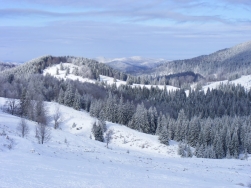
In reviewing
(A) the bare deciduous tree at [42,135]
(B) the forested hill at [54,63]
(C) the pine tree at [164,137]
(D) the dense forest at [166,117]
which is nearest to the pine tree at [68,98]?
(D) the dense forest at [166,117]

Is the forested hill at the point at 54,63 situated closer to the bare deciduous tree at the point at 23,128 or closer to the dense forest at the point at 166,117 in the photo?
the dense forest at the point at 166,117

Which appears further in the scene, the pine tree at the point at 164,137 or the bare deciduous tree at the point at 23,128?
the pine tree at the point at 164,137

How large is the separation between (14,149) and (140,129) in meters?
52.8

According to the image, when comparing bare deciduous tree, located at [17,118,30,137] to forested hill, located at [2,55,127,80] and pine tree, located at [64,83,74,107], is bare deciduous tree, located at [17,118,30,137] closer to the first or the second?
pine tree, located at [64,83,74,107]

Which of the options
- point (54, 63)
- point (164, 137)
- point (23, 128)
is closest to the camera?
point (23, 128)

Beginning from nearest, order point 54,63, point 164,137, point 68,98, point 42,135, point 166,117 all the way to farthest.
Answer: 1. point 42,135
2. point 164,137
3. point 166,117
4. point 68,98
5. point 54,63

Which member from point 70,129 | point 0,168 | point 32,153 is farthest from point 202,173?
point 70,129

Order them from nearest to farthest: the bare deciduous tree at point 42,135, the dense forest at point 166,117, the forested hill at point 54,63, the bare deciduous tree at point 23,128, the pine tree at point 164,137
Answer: the bare deciduous tree at point 42,135, the bare deciduous tree at point 23,128, the pine tree at point 164,137, the dense forest at point 166,117, the forested hill at point 54,63

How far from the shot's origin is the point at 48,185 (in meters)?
13.1

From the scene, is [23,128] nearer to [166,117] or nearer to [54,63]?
[166,117]

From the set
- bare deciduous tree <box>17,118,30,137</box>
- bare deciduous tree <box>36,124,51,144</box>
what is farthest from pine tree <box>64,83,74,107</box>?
bare deciduous tree <box>36,124,51,144</box>

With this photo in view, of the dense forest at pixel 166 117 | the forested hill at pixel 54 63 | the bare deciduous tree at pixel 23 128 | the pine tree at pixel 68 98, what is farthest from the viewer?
the forested hill at pixel 54 63

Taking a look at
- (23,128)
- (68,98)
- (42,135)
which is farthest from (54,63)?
(42,135)

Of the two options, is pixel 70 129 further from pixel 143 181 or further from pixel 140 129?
pixel 143 181
